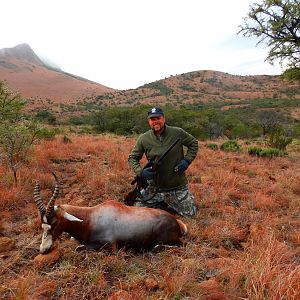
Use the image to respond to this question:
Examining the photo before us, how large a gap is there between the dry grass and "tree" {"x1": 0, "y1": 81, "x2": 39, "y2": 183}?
13.5 inches

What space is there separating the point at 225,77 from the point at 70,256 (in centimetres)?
9585

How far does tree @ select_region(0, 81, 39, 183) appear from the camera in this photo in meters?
6.39

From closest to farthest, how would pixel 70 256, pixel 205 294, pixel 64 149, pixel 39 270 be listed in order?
pixel 205 294
pixel 39 270
pixel 70 256
pixel 64 149

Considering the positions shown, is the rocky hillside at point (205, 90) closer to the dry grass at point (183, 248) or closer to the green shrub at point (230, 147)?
the green shrub at point (230, 147)

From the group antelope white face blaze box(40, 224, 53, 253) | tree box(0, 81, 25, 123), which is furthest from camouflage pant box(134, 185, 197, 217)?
tree box(0, 81, 25, 123)

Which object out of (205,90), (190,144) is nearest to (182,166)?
(190,144)

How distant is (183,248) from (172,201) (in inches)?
48.8

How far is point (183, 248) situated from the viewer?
3.88 metres

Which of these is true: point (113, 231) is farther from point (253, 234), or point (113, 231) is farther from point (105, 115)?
point (105, 115)

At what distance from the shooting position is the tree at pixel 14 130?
21.0 feet

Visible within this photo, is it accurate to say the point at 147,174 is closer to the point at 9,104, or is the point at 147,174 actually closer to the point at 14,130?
the point at 14,130

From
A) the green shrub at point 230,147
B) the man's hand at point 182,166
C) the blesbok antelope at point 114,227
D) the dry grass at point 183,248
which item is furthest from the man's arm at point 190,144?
the green shrub at point 230,147

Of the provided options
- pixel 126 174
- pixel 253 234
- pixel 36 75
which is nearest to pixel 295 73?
pixel 126 174

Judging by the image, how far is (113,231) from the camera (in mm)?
3822
